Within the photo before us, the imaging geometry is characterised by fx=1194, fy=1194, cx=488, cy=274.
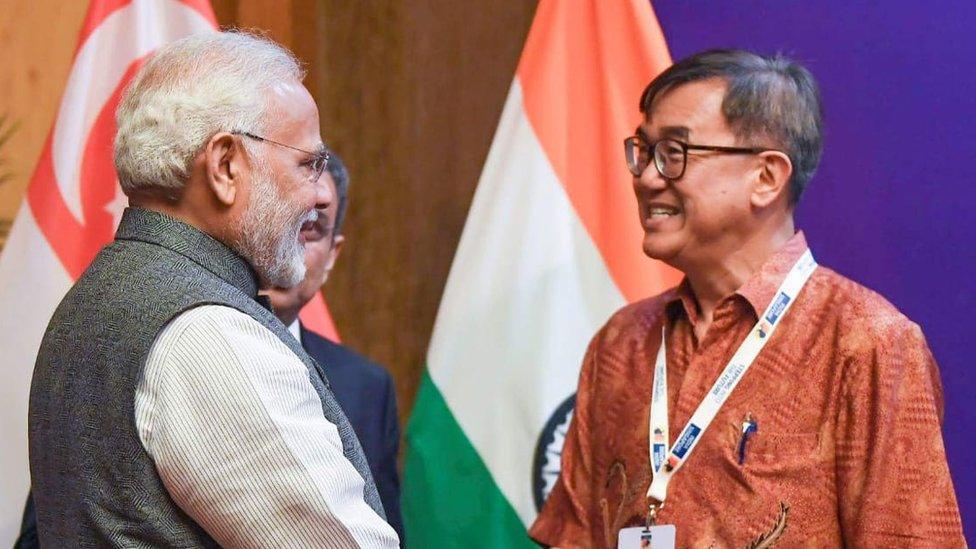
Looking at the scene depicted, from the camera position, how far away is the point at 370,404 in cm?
266

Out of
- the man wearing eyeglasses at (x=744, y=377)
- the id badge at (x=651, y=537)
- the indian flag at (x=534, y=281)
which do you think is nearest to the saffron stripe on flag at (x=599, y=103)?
the indian flag at (x=534, y=281)

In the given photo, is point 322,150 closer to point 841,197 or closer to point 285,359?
point 285,359

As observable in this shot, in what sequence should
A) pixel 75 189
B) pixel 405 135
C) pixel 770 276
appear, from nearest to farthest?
pixel 770 276, pixel 75 189, pixel 405 135

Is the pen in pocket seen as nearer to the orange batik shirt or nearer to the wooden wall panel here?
the orange batik shirt

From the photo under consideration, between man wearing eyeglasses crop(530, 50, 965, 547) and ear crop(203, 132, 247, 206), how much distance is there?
0.83m

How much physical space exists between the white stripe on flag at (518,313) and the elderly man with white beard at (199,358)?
1.20 m

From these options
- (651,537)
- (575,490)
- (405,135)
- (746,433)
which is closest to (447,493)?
(575,490)

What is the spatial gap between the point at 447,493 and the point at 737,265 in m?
1.01

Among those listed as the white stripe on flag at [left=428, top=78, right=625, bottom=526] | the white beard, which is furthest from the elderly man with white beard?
the white stripe on flag at [left=428, top=78, right=625, bottom=526]

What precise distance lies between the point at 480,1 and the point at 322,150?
1890 mm

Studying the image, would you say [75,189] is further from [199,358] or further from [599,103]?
[199,358]

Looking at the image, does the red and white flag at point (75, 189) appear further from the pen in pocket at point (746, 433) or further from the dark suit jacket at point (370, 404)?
the pen in pocket at point (746, 433)

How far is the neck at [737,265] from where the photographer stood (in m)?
2.09

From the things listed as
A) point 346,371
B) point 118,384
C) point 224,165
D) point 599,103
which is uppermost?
point 599,103
